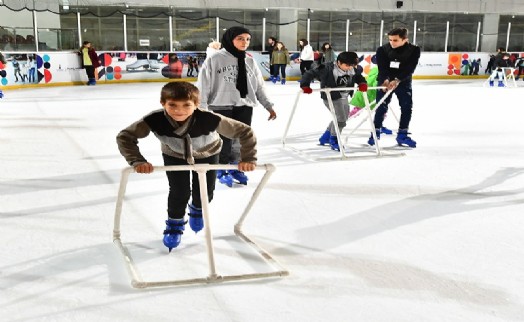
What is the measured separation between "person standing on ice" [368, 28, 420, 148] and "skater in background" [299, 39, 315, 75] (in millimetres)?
8182

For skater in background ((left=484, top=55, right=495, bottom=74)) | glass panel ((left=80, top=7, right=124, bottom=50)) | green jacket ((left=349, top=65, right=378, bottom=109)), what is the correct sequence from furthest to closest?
skater in background ((left=484, top=55, right=495, bottom=74)), glass panel ((left=80, top=7, right=124, bottom=50)), green jacket ((left=349, top=65, right=378, bottom=109))

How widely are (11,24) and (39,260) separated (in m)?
10.0

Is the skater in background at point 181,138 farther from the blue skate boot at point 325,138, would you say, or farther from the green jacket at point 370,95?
the green jacket at point 370,95

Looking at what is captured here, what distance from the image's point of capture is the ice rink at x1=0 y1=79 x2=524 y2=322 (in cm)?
168

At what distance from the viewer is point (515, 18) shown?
50.4ft

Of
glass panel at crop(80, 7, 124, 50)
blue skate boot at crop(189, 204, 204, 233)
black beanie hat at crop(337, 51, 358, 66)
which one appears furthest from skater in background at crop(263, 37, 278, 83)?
blue skate boot at crop(189, 204, 204, 233)

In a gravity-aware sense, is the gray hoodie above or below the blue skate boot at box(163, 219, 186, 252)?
above

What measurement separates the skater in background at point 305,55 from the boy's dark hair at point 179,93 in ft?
36.3

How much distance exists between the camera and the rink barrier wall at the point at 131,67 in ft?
34.5

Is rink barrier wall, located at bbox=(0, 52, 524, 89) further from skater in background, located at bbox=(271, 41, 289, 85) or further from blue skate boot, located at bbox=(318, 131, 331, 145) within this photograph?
blue skate boot, located at bbox=(318, 131, 331, 145)

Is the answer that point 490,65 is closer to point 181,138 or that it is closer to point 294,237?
point 294,237

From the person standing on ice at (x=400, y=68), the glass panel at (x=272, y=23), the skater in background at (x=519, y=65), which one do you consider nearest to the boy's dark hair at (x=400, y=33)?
the person standing on ice at (x=400, y=68)

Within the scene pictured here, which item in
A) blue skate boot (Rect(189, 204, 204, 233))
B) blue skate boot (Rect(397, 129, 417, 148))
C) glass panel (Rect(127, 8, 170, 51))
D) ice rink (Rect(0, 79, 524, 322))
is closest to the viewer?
ice rink (Rect(0, 79, 524, 322))

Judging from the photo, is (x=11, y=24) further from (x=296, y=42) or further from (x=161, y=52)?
(x=296, y=42)
